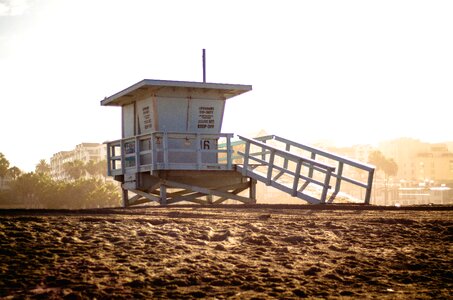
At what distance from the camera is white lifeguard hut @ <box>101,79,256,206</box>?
1916 cm

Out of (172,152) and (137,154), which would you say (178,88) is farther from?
(137,154)

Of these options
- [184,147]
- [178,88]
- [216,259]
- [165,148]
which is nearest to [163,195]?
[165,148]

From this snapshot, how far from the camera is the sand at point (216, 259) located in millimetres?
6043

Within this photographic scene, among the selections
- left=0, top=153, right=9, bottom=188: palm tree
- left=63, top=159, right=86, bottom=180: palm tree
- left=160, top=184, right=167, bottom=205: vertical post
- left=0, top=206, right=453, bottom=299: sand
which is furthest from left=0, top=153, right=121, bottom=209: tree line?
left=0, top=206, right=453, bottom=299: sand

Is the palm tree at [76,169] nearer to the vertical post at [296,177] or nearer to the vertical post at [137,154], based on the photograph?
the vertical post at [137,154]

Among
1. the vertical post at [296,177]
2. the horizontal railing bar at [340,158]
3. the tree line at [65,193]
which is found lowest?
the tree line at [65,193]

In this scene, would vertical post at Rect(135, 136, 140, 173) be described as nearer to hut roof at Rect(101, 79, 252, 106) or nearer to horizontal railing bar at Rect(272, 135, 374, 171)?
hut roof at Rect(101, 79, 252, 106)

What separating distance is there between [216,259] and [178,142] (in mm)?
13279

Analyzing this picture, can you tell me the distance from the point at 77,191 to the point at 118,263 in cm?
10347

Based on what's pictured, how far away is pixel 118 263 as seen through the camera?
21.9 ft

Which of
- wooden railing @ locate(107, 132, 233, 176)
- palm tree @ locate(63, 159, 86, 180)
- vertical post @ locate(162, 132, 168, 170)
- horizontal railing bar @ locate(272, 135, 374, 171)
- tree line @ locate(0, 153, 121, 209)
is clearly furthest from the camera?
palm tree @ locate(63, 159, 86, 180)

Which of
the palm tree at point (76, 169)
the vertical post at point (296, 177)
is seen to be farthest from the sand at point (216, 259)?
the palm tree at point (76, 169)

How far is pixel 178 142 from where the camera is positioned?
20.3m

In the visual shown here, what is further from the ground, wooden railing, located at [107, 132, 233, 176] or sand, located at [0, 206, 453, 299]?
wooden railing, located at [107, 132, 233, 176]
